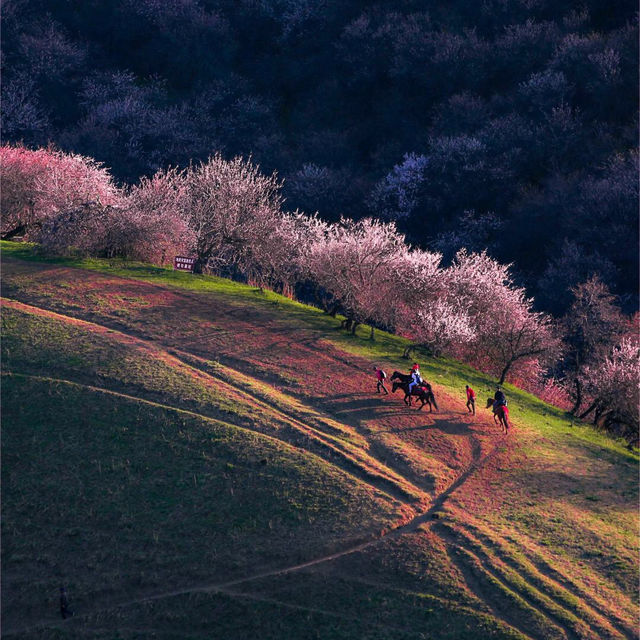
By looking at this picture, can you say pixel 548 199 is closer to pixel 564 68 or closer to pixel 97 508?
pixel 564 68

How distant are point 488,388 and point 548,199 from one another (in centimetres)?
4168

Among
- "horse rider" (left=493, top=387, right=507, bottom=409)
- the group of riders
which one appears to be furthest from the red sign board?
"horse rider" (left=493, top=387, right=507, bottom=409)

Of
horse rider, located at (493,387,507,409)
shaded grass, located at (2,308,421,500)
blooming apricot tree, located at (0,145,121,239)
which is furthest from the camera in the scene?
blooming apricot tree, located at (0,145,121,239)

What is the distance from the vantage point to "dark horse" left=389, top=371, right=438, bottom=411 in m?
37.8

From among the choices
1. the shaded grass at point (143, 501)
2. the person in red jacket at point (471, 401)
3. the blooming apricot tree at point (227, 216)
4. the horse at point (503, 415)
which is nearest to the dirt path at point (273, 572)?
the shaded grass at point (143, 501)

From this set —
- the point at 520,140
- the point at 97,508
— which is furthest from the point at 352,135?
the point at 97,508

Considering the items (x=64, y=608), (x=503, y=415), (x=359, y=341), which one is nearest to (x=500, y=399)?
(x=503, y=415)

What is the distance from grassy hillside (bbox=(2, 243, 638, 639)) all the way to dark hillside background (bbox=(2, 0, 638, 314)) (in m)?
33.7

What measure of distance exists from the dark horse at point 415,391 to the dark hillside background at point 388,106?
32019 millimetres

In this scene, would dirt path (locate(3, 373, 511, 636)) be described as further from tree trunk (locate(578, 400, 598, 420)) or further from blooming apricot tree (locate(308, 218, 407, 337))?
blooming apricot tree (locate(308, 218, 407, 337))

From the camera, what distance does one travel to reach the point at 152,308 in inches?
1790

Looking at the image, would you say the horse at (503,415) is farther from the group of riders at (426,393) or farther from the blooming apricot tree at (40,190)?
the blooming apricot tree at (40,190)

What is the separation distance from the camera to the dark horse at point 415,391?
37.8 m

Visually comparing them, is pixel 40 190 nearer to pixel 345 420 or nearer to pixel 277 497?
pixel 345 420
